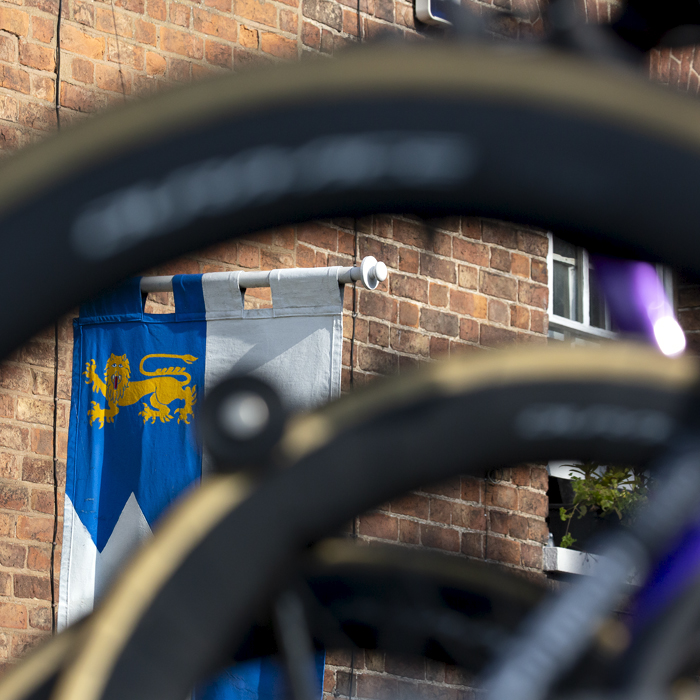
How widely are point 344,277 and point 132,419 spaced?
0.70 metres

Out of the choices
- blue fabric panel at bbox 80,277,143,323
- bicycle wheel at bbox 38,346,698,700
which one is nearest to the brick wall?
blue fabric panel at bbox 80,277,143,323

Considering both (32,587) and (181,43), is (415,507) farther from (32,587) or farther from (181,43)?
(181,43)

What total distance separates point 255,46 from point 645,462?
3.35m

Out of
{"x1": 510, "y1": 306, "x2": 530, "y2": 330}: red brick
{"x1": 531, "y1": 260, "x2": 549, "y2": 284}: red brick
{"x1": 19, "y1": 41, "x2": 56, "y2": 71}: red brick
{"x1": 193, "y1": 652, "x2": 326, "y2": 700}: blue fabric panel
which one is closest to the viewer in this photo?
{"x1": 193, "y1": 652, "x2": 326, "y2": 700}: blue fabric panel

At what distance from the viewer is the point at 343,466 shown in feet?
1.69

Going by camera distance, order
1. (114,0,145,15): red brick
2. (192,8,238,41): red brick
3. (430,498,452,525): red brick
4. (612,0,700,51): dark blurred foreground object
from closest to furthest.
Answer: (612,0,700,51): dark blurred foreground object → (114,0,145,15): red brick → (192,8,238,41): red brick → (430,498,452,525): red brick

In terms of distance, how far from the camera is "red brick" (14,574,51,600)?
309 centimetres

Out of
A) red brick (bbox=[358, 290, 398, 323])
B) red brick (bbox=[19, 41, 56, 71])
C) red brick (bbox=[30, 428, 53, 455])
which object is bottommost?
red brick (bbox=[30, 428, 53, 455])

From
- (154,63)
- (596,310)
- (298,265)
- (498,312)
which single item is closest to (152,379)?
(298,265)

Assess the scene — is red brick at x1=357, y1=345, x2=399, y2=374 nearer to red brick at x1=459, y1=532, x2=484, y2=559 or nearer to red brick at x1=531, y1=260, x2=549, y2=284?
red brick at x1=459, y1=532, x2=484, y2=559

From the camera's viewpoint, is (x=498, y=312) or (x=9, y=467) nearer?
(x=9, y=467)

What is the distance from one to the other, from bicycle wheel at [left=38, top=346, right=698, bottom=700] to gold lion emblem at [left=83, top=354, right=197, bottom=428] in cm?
204

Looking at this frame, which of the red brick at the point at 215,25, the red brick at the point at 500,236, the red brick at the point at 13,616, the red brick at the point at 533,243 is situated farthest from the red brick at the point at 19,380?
the red brick at the point at 533,243

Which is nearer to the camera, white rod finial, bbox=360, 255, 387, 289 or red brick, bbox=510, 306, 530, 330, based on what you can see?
white rod finial, bbox=360, 255, 387, 289
